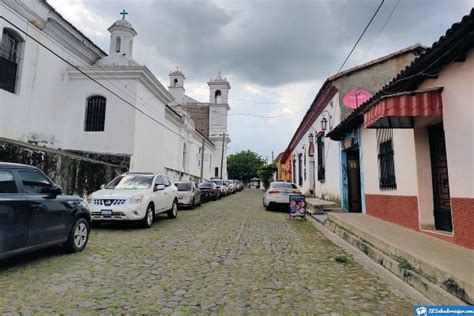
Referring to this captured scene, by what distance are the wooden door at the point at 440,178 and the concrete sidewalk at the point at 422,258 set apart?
1.93ft

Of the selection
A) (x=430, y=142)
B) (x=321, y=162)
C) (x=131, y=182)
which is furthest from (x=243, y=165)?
(x=430, y=142)

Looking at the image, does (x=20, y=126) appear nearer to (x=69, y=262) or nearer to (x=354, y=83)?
(x=69, y=262)

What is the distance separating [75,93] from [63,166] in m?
7.60

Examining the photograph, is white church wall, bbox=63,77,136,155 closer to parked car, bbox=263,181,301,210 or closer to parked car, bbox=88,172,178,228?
parked car, bbox=88,172,178,228

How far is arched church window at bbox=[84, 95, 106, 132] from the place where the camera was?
18.8 m

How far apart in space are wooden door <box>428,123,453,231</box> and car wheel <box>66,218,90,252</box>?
7.53 m

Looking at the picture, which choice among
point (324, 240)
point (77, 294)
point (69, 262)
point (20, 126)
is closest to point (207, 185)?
point (20, 126)

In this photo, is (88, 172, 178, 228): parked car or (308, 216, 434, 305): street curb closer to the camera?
(308, 216, 434, 305): street curb

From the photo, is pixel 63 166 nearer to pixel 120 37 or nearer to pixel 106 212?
pixel 106 212

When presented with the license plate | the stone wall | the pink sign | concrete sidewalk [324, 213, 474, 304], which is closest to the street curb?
concrete sidewalk [324, 213, 474, 304]

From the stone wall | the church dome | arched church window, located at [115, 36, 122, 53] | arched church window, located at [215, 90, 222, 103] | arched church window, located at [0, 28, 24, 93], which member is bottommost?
the stone wall

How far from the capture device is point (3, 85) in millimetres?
13648

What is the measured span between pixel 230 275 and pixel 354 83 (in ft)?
40.1

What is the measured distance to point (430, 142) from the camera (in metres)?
7.13
